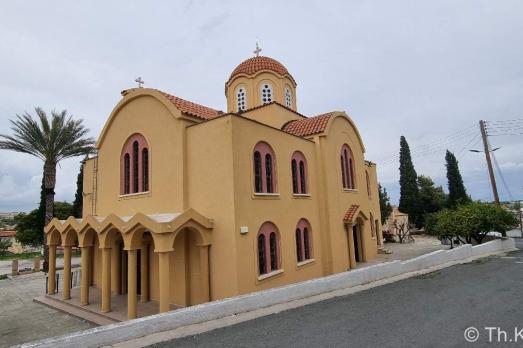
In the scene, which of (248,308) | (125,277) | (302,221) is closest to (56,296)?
(125,277)

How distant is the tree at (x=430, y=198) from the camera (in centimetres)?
3984

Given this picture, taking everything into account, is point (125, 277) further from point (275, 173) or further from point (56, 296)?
point (275, 173)

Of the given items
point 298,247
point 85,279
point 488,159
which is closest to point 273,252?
point 298,247

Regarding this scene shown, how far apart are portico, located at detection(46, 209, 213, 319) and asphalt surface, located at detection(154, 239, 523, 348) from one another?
11.0 feet

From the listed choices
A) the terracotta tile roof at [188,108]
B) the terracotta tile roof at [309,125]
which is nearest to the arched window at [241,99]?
the terracotta tile roof at [309,125]

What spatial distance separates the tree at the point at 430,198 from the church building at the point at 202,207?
2824cm

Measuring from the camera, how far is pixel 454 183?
4031 centimetres

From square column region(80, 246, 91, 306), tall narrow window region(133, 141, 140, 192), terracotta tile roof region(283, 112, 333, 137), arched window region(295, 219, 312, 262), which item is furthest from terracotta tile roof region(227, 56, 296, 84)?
square column region(80, 246, 91, 306)

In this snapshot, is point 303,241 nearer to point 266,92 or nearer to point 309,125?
point 309,125

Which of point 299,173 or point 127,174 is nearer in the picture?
point 127,174

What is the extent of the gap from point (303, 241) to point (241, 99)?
9.84m

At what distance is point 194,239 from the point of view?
1076 centimetres

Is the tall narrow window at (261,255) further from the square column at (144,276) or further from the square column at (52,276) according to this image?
the square column at (52,276)

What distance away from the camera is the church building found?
1009 cm
